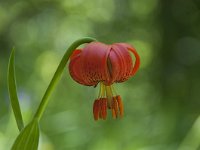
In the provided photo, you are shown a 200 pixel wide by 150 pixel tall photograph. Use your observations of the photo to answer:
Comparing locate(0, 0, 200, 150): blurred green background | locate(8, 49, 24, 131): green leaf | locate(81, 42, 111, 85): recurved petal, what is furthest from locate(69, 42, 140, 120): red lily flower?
locate(0, 0, 200, 150): blurred green background

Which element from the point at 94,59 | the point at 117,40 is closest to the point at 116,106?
the point at 94,59

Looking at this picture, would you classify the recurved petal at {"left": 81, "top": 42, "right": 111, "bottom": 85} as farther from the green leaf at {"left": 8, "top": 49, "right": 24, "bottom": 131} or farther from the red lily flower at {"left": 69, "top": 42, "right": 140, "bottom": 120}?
the green leaf at {"left": 8, "top": 49, "right": 24, "bottom": 131}

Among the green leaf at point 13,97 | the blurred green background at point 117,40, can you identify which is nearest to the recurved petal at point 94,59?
the green leaf at point 13,97

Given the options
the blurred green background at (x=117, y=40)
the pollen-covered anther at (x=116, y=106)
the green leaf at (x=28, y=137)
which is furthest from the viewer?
the blurred green background at (x=117, y=40)

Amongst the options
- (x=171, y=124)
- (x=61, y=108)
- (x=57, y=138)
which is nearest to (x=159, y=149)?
(x=171, y=124)

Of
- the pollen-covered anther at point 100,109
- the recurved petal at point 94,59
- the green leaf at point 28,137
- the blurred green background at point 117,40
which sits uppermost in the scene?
the blurred green background at point 117,40

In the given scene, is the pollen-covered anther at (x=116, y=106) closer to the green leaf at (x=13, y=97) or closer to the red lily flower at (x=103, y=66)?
the red lily flower at (x=103, y=66)

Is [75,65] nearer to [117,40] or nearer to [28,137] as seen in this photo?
[28,137]
